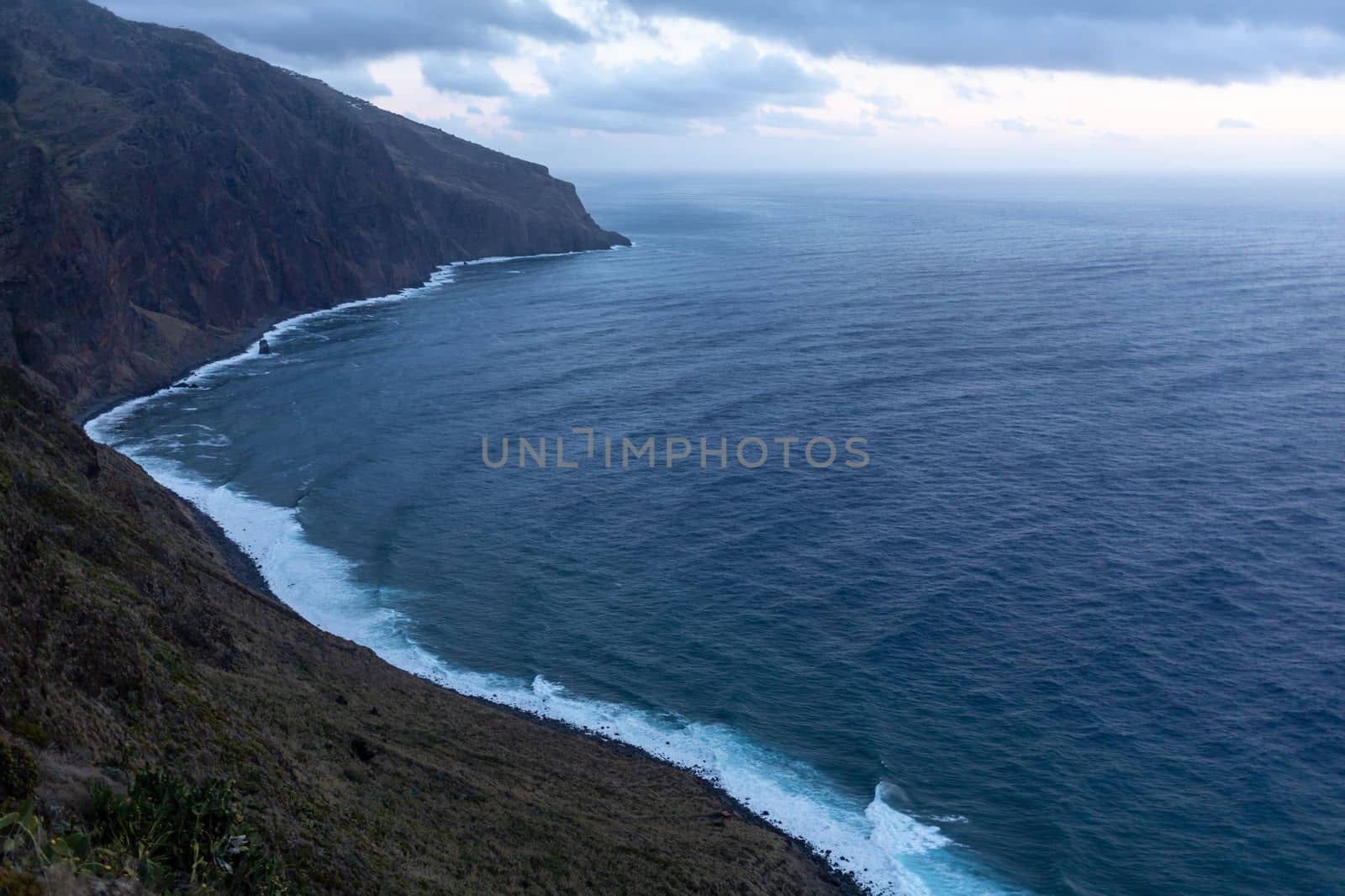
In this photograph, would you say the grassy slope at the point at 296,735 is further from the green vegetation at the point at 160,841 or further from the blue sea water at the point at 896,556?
the blue sea water at the point at 896,556

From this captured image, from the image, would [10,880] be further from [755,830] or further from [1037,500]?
[1037,500]

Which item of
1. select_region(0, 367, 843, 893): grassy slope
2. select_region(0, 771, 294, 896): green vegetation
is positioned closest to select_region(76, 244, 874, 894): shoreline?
select_region(0, 367, 843, 893): grassy slope

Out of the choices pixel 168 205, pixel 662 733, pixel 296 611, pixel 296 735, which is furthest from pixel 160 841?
pixel 168 205

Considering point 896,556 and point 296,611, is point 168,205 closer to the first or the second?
point 296,611

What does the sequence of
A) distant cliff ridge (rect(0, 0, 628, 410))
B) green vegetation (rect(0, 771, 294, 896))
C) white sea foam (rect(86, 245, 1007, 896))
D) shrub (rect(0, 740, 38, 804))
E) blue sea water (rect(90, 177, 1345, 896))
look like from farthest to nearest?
distant cliff ridge (rect(0, 0, 628, 410)) → blue sea water (rect(90, 177, 1345, 896)) → white sea foam (rect(86, 245, 1007, 896)) → shrub (rect(0, 740, 38, 804)) → green vegetation (rect(0, 771, 294, 896))

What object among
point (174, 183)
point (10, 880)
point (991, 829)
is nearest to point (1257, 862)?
point (991, 829)

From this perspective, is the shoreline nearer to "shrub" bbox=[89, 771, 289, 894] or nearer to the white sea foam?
the white sea foam
